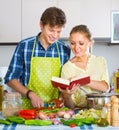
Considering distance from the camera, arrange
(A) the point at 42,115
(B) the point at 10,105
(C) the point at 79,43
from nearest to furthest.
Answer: (A) the point at 42,115, (B) the point at 10,105, (C) the point at 79,43

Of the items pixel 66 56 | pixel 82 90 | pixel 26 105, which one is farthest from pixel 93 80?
pixel 26 105

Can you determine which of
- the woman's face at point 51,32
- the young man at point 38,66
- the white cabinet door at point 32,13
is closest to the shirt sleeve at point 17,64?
the young man at point 38,66

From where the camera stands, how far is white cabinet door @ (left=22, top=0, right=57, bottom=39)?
9.47ft

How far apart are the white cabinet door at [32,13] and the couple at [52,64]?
995 mm

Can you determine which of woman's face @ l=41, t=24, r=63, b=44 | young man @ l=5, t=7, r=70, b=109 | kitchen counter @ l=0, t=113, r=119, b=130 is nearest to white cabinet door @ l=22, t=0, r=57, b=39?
young man @ l=5, t=7, r=70, b=109

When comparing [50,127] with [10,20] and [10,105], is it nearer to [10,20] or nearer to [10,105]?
[10,105]

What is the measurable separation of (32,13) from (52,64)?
113 centimetres

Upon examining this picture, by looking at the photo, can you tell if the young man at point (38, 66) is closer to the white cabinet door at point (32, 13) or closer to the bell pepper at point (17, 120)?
the bell pepper at point (17, 120)

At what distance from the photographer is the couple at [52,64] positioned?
68.3 inches

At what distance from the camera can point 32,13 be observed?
289 centimetres

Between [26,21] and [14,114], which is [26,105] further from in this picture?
[26,21]

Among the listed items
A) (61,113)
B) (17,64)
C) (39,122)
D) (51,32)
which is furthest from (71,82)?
(17,64)

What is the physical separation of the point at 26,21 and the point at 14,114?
5.06 feet

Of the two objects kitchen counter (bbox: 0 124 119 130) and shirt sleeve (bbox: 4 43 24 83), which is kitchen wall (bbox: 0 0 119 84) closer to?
Result: shirt sleeve (bbox: 4 43 24 83)
